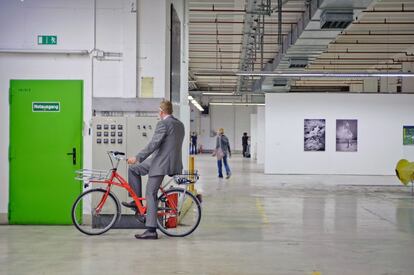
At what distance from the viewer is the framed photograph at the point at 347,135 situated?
65.5 feet

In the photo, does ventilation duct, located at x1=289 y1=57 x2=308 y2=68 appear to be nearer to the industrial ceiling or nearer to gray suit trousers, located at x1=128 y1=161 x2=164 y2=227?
the industrial ceiling

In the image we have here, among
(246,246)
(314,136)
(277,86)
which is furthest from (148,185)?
(277,86)

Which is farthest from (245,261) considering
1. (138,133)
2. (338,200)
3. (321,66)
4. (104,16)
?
(321,66)

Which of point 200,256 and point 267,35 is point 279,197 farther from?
point 200,256

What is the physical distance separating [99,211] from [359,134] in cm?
1486

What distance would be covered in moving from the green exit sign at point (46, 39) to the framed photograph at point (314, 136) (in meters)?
13.6

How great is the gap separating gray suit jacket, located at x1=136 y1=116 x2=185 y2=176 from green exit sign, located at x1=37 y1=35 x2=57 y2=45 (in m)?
2.19

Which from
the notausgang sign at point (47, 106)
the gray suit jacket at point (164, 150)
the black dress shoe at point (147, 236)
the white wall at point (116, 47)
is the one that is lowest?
the black dress shoe at point (147, 236)

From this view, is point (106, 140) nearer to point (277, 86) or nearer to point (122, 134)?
point (122, 134)

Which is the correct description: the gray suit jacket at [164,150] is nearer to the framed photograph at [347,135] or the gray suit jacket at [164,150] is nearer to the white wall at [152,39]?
the white wall at [152,39]

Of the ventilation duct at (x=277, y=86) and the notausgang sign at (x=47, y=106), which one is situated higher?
the ventilation duct at (x=277, y=86)

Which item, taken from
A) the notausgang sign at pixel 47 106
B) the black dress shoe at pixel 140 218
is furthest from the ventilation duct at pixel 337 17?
the black dress shoe at pixel 140 218

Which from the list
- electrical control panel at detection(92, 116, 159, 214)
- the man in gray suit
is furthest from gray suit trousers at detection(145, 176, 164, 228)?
electrical control panel at detection(92, 116, 159, 214)

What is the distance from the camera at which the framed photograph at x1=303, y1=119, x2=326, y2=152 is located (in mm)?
19953
